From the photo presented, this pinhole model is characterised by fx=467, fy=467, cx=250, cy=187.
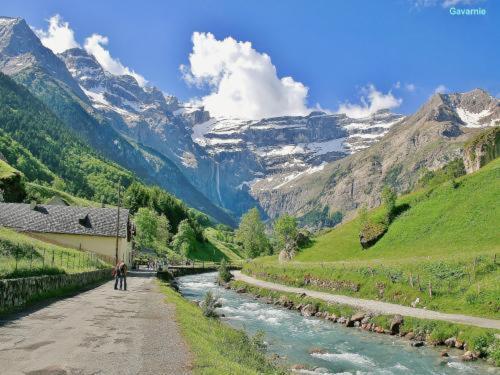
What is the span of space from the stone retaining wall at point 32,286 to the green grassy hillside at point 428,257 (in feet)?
119

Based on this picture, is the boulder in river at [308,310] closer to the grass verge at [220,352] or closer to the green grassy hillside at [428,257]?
the green grassy hillside at [428,257]

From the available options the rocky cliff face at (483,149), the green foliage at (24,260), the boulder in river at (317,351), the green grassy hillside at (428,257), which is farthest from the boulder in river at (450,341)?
the rocky cliff face at (483,149)

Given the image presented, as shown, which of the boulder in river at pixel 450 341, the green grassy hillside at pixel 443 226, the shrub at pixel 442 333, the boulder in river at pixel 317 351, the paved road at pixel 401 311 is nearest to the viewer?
the boulder in river at pixel 317 351

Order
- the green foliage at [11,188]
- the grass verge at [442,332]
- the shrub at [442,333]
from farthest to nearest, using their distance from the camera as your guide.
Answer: the green foliage at [11,188], the shrub at [442,333], the grass verge at [442,332]

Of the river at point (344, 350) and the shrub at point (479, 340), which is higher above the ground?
the shrub at point (479, 340)

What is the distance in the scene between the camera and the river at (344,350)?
32.0 m

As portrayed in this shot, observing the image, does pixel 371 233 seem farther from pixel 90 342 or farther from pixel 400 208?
pixel 90 342

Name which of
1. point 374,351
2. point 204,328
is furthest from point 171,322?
point 374,351

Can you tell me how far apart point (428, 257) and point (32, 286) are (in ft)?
177

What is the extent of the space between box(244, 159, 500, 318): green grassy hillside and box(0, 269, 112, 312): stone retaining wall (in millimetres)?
36247

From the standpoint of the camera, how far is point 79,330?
77.8ft

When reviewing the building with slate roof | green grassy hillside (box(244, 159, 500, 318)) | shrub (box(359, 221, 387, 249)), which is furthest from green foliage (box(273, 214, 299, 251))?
the building with slate roof

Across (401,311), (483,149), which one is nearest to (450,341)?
(401,311)

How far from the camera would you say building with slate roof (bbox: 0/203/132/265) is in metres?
82.6
